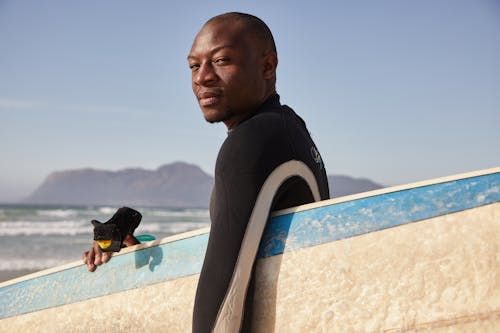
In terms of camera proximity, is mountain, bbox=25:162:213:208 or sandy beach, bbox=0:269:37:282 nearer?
sandy beach, bbox=0:269:37:282

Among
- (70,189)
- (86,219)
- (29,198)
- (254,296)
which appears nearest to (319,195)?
(254,296)

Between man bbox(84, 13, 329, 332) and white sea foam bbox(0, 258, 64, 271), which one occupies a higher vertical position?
man bbox(84, 13, 329, 332)

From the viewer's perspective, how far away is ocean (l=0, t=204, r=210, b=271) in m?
14.8

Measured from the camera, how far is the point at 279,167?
1.91m

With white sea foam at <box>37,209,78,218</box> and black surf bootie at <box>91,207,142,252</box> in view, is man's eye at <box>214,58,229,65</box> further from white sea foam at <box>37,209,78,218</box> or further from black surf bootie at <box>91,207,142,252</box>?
white sea foam at <box>37,209,78,218</box>

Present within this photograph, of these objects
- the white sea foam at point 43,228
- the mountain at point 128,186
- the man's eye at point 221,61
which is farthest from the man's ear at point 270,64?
the mountain at point 128,186

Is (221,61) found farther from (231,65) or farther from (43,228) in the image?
(43,228)

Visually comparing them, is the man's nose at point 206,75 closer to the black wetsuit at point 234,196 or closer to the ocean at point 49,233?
the black wetsuit at point 234,196

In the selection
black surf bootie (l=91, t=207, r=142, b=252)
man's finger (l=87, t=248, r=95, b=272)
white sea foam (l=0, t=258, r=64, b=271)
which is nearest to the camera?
black surf bootie (l=91, t=207, r=142, b=252)

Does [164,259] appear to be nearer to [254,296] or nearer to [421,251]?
[254,296]

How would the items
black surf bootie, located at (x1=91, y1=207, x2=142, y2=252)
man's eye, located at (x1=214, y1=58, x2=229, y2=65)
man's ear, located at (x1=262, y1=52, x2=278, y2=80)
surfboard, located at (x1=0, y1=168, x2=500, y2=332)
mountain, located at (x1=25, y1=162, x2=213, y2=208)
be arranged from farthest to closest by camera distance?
1. mountain, located at (x1=25, y1=162, x2=213, y2=208)
2. black surf bootie, located at (x1=91, y1=207, x2=142, y2=252)
3. man's ear, located at (x1=262, y1=52, x2=278, y2=80)
4. man's eye, located at (x1=214, y1=58, x2=229, y2=65)
5. surfboard, located at (x1=0, y1=168, x2=500, y2=332)

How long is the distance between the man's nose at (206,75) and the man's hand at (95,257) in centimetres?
94

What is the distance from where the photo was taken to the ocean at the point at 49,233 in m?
14.8

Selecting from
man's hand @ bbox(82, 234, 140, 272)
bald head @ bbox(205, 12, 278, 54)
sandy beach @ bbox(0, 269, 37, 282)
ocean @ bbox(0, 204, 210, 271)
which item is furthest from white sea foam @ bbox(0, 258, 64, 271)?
bald head @ bbox(205, 12, 278, 54)
